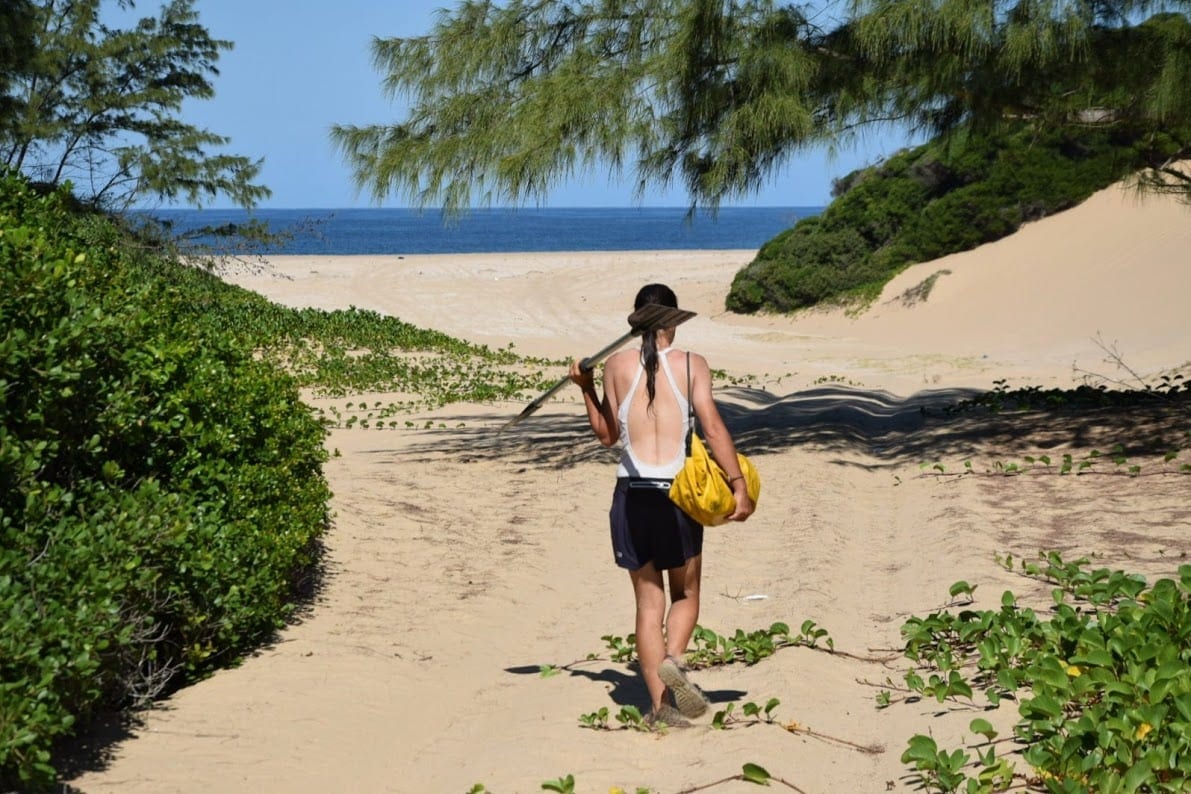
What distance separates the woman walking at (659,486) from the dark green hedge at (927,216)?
2417 cm

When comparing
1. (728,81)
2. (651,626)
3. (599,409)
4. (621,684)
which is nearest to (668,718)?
(651,626)

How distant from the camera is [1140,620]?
4.91m

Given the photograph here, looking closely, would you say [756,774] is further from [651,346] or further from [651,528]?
[651,346]

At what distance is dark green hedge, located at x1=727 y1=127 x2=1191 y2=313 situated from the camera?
29.0m

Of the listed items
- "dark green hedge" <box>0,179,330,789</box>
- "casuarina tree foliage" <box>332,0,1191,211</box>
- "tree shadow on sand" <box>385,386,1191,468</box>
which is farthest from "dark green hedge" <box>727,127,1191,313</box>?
"dark green hedge" <box>0,179,330,789</box>

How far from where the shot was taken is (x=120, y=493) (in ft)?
16.7

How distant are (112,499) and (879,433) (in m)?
9.88

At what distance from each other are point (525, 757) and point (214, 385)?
8.10 ft

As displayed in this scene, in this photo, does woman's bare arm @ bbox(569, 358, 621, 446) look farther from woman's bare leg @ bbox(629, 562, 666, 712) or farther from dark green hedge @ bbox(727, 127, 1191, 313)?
dark green hedge @ bbox(727, 127, 1191, 313)

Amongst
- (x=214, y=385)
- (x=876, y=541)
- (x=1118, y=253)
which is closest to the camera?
(x=214, y=385)

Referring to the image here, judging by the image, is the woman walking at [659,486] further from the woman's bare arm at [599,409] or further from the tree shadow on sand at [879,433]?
the tree shadow on sand at [879,433]

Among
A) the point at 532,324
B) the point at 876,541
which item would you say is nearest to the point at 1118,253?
the point at 532,324

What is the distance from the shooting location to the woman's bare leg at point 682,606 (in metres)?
5.09

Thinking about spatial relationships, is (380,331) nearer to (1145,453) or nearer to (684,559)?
(1145,453)
